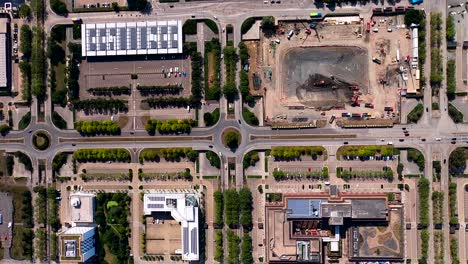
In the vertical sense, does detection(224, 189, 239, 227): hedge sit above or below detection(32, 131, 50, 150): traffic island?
below

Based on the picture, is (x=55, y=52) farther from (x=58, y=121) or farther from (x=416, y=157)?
(x=416, y=157)

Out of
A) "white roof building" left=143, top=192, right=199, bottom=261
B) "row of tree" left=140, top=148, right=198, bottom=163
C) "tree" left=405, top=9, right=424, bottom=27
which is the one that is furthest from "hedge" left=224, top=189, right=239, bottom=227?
"tree" left=405, top=9, right=424, bottom=27

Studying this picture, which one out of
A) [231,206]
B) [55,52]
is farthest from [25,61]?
[231,206]

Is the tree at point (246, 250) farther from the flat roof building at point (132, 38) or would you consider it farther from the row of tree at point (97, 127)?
the flat roof building at point (132, 38)

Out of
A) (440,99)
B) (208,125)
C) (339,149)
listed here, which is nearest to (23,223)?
(208,125)

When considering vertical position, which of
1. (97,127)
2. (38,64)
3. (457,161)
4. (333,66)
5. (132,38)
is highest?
(132,38)

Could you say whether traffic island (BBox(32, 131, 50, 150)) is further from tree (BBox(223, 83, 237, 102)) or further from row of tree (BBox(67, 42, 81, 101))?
tree (BBox(223, 83, 237, 102))

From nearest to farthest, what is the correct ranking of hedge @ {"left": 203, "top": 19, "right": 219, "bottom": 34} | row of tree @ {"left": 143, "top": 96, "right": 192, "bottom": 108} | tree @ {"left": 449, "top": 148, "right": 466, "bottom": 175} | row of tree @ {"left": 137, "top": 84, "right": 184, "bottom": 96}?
tree @ {"left": 449, "top": 148, "right": 466, "bottom": 175} → hedge @ {"left": 203, "top": 19, "right": 219, "bottom": 34} → row of tree @ {"left": 143, "top": 96, "right": 192, "bottom": 108} → row of tree @ {"left": 137, "top": 84, "right": 184, "bottom": 96}
